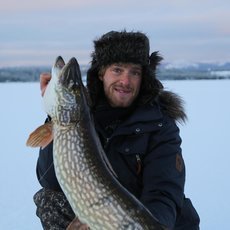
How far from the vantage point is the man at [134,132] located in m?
2.88

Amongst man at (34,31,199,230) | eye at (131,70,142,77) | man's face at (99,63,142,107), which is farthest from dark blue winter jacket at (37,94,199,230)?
eye at (131,70,142,77)

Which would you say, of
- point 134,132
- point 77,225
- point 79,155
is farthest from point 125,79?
point 77,225

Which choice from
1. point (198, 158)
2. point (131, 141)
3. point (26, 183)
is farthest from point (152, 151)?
point (198, 158)

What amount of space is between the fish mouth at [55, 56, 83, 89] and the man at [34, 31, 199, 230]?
0.63 metres

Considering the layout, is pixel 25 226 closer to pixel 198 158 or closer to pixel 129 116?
pixel 129 116

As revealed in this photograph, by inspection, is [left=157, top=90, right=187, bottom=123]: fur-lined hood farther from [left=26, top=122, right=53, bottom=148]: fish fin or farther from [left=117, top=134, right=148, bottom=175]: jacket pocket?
[left=26, top=122, right=53, bottom=148]: fish fin

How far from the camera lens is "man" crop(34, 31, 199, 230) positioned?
9.46 feet

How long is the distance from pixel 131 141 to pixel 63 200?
2.19 ft

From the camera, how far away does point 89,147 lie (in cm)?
246

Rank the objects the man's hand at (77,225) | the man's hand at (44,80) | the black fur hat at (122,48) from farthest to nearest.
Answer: the black fur hat at (122,48)
the man's hand at (44,80)
the man's hand at (77,225)

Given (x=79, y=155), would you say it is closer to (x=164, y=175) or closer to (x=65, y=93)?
(x=65, y=93)

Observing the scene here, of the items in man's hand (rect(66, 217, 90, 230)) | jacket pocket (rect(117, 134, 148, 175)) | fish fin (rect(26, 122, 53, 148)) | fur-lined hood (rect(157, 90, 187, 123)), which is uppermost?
fur-lined hood (rect(157, 90, 187, 123))

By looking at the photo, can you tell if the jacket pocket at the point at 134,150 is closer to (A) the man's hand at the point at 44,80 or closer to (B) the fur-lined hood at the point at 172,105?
(B) the fur-lined hood at the point at 172,105

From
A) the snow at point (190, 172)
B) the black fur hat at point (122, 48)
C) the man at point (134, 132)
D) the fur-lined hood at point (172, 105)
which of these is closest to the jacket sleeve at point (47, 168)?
the man at point (134, 132)
